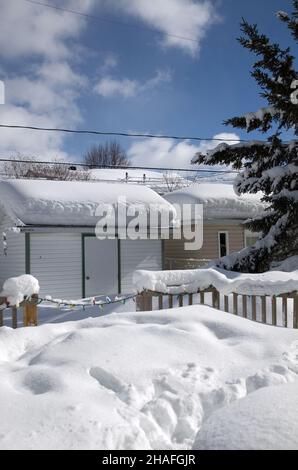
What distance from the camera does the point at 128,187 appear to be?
18938 mm

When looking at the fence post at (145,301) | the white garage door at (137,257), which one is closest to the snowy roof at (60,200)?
the white garage door at (137,257)

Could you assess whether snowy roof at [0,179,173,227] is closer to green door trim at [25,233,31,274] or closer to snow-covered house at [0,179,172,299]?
snow-covered house at [0,179,172,299]

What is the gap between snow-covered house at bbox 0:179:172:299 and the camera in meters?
15.0

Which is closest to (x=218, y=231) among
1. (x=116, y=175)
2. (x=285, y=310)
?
(x=285, y=310)

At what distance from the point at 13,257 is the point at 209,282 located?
10835 millimetres

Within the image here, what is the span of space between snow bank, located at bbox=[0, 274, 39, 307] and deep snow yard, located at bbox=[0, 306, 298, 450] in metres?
1.10

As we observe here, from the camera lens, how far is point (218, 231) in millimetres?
20125

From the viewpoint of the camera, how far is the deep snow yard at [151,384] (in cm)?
268

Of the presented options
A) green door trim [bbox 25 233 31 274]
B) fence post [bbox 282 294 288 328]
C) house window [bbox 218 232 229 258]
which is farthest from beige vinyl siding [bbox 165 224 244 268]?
fence post [bbox 282 294 288 328]

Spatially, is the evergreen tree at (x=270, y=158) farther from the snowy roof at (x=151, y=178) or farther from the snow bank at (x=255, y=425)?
the snowy roof at (x=151, y=178)

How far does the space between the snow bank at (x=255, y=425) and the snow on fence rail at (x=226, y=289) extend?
3.73m

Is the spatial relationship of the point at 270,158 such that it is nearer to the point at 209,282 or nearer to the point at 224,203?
the point at 209,282

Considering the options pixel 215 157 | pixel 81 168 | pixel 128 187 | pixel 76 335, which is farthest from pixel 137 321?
pixel 81 168
